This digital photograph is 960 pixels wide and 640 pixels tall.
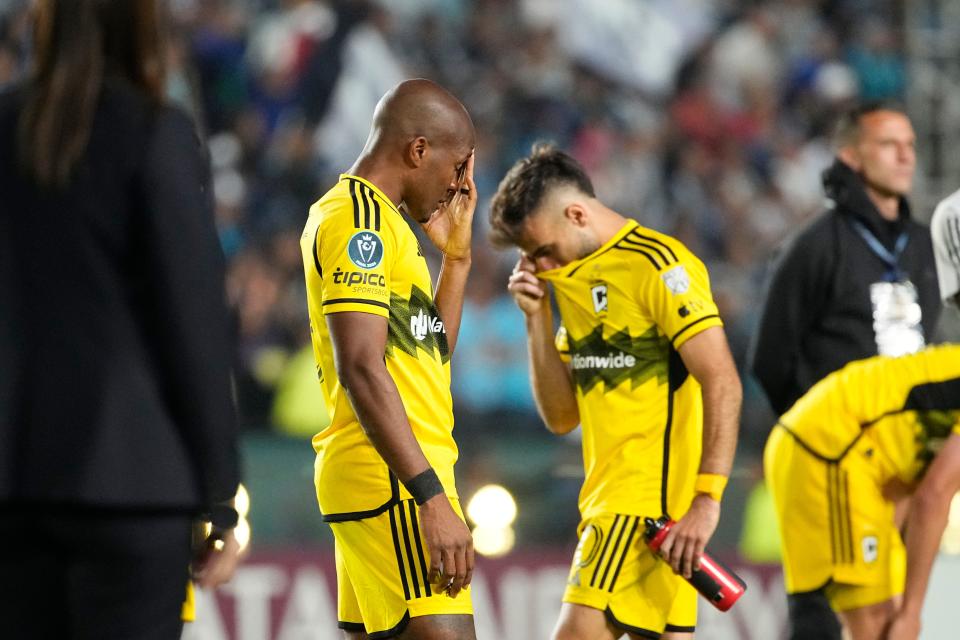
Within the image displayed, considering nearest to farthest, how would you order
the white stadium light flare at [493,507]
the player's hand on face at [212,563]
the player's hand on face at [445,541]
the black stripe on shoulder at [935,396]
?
the player's hand on face at [212,563], the player's hand on face at [445,541], the black stripe on shoulder at [935,396], the white stadium light flare at [493,507]

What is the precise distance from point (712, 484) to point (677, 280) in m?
0.64

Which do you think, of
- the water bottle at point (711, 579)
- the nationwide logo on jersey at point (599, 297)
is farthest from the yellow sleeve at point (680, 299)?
the water bottle at point (711, 579)

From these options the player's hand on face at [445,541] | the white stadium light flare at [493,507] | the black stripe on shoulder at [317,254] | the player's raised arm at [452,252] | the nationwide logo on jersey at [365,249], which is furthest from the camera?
the white stadium light flare at [493,507]

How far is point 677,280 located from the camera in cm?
461

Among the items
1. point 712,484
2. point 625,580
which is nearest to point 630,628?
point 625,580

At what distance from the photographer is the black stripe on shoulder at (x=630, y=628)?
4.64m

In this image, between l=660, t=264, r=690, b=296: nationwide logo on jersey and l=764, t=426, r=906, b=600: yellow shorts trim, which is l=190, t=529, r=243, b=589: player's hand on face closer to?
l=660, t=264, r=690, b=296: nationwide logo on jersey

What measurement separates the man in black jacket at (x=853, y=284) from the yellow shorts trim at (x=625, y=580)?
1.67 metres

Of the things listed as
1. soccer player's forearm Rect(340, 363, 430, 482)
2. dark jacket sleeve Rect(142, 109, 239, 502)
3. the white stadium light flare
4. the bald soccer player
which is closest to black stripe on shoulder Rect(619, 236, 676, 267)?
the bald soccer player

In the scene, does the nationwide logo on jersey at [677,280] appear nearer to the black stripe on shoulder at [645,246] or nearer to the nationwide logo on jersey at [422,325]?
the black stripe on shoulder at [645,246]

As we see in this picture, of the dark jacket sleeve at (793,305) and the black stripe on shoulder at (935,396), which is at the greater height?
the dark jacket sleeve at (793,305)

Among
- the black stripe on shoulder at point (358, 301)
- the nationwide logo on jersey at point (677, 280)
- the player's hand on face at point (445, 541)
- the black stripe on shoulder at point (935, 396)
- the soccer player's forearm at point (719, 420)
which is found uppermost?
the nationwide logo on jersey at point (677, 280)

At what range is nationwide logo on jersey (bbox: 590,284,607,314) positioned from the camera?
189 inches

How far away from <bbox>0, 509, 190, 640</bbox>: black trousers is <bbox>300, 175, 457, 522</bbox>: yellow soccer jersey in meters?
1.30
